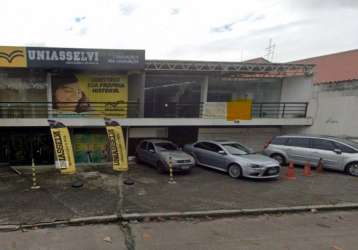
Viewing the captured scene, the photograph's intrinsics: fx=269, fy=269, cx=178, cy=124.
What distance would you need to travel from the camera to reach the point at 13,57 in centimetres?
1259

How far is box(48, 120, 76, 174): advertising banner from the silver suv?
33.9 feet

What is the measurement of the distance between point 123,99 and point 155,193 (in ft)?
25.7

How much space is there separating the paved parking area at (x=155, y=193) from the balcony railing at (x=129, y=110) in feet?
11.0

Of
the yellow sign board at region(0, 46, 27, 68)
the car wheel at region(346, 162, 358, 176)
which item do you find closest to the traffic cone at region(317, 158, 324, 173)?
the car wheel at region(346, 162, 358, 176)

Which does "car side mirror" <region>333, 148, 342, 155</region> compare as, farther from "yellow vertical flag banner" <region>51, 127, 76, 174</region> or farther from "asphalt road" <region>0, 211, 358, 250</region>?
"yellow vertical flag banner" <region>51, 127, 76, 174</region>

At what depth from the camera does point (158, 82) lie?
17.3 metres

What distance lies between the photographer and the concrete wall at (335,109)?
47.0ft

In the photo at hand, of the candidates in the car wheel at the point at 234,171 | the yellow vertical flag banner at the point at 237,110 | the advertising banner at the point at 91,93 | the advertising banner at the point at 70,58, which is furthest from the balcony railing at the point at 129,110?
the car wheel at the point at 234,171

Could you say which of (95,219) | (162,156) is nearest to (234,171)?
(162,156)

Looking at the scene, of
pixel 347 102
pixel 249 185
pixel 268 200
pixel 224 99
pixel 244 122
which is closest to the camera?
pixel 268 200

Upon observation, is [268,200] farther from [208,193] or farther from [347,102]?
[347,102]

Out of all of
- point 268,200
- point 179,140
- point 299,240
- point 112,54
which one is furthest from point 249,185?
point 112,54

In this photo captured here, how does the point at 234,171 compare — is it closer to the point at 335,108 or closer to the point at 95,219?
the point at 95,219

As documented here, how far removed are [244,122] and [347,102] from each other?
5536 millimetres
